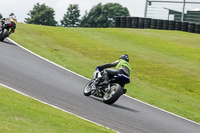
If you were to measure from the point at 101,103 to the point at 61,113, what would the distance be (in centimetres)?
292

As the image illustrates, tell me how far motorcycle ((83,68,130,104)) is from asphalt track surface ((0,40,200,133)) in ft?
0.70

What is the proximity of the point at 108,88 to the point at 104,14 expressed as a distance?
121023 millimetres

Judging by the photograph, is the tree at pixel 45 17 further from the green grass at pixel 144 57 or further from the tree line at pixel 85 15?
the green grass at pixel 144 57

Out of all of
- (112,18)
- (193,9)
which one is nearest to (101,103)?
(193,9)

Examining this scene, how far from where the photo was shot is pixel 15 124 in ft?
22.5

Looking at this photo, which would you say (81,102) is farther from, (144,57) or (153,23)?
(153,23)

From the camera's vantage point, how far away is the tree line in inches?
5094

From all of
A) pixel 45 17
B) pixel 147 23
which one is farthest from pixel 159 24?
pixel 45 17

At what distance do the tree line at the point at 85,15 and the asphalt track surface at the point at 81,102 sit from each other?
11082 centimetres

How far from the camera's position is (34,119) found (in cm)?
773

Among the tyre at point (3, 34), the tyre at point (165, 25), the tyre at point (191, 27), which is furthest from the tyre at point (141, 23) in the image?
the tyre at point (3, 34)

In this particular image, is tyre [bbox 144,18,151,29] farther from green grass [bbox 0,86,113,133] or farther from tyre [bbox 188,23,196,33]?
green grass [bbox 0,86,113,133]

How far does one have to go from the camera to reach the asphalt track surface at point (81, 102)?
33.6ft

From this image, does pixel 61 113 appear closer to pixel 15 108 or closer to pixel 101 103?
pixel 15 108
